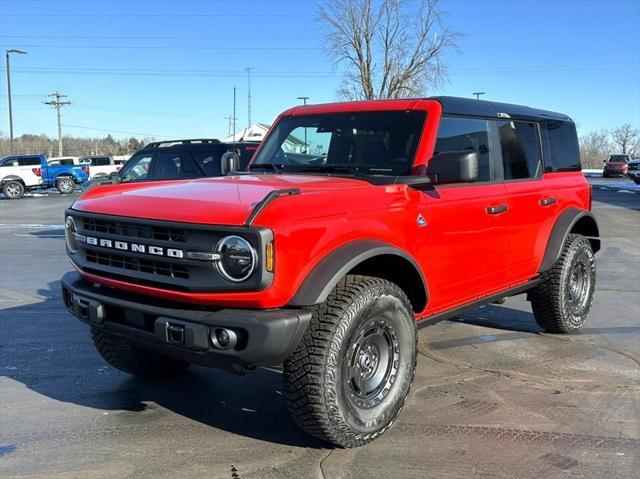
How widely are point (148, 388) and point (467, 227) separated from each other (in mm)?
2555

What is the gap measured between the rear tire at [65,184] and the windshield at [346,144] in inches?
1118

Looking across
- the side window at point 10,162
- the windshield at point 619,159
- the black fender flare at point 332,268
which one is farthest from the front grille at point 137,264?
the windshield at point 619,159

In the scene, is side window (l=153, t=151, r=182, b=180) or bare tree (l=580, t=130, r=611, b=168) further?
bare tree (l=580, t=130, r=611, b=168)

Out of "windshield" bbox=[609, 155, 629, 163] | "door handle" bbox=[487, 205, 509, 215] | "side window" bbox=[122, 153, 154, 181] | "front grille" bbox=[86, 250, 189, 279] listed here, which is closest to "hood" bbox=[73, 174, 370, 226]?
"front grille" bbox=[86, 250, 189, 279]

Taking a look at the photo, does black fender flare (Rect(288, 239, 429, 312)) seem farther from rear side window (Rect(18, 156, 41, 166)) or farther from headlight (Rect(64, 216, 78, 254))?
rear side window (Rect(18, 156, 41, 166))

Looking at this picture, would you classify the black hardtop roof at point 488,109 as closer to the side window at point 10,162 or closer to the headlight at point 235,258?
the headlight at point 235,258

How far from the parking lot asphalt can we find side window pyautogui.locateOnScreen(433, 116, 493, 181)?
161 centimetres

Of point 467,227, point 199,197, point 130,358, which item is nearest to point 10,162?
point 130,358

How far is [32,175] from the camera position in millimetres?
28297

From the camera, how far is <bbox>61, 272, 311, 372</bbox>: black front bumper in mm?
2842

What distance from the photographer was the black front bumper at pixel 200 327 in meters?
2.84

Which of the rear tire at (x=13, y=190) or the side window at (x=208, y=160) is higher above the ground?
the side window at (x=208, y=160)

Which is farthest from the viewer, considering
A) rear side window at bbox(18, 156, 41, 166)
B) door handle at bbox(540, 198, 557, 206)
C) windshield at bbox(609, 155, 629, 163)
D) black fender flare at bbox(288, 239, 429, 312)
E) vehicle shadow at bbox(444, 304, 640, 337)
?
windshield at bbox(609, 155, 629, 163)

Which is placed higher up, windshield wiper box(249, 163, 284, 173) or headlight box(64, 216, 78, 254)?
windshield wiper box(249, 163, 284, 173)
